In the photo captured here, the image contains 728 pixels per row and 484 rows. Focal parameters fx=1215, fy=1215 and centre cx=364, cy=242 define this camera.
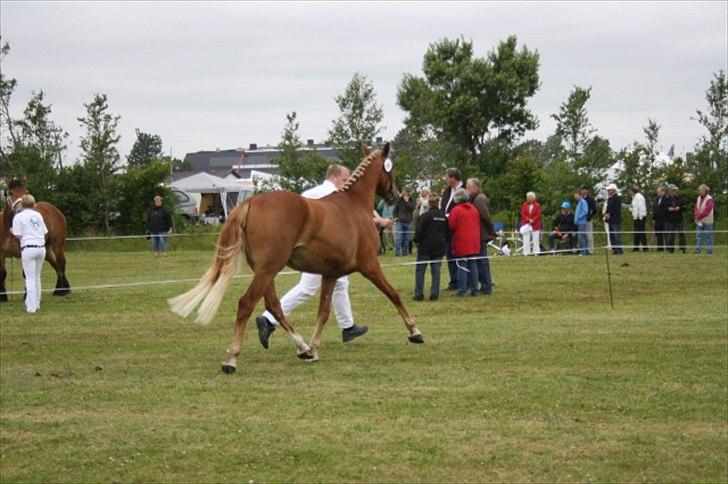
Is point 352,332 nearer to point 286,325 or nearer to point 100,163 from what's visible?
point 286,325

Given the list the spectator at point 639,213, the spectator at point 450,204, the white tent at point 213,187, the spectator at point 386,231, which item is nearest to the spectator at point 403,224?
the spectator at point 386,231

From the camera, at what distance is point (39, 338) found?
52.5 ft

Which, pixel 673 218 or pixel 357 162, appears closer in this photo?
pixel 673 218

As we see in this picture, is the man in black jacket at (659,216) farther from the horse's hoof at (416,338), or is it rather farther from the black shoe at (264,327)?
the black shoe at (264,327)

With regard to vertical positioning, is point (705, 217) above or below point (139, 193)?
below

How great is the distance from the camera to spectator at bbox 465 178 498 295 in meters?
22.4

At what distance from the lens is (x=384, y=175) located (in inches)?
575

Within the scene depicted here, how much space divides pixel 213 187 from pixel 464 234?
41697 mm

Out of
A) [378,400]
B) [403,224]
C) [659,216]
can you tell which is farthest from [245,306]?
[403,224]

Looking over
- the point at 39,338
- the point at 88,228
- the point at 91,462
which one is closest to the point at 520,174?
the point at 88,228

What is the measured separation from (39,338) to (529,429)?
869 centimetres

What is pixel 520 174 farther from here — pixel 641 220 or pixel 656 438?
pixel 656 438

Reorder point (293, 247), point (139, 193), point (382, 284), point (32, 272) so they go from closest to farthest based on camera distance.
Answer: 1. point (293, 247)
2. point (382, 284)
3. point (32, 272)
4. point (139, 193)

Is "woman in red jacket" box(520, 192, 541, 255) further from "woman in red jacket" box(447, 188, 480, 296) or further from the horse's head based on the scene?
the horse's head
